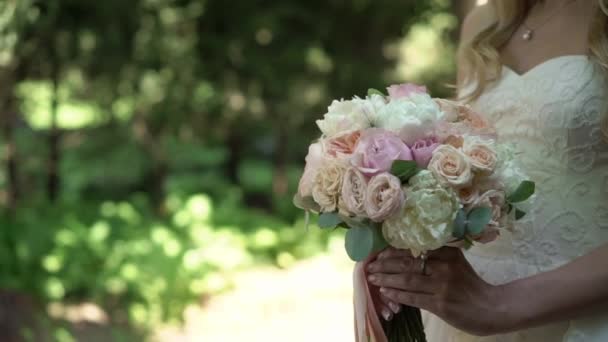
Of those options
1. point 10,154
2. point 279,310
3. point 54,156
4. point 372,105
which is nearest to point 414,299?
point 372,105

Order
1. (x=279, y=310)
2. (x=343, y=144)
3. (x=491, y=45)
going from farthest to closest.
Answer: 1. (x=279, y=310)
2. (x=491, y=45)
3. (x=343, y=144)

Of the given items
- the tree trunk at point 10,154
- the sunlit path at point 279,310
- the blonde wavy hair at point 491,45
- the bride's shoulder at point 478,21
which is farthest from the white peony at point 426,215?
the tree trunk at point 10,154

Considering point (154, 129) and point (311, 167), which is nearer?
point (311, 167)

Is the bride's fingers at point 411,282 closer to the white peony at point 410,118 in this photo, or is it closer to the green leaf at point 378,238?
the green leaf at point 378,238

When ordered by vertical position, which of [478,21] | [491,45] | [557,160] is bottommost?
[557,160]

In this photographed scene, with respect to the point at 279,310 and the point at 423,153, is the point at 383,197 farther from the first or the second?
the point at 279,310

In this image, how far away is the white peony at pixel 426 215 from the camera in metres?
1.35

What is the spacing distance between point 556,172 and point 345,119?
56cm

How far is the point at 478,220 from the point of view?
1364 millimetres

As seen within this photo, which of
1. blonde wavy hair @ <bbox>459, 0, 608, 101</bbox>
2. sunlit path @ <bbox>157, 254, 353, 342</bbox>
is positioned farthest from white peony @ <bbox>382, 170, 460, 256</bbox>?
sunlit path @ <bbox>157, 254, 353, 342</bbox>

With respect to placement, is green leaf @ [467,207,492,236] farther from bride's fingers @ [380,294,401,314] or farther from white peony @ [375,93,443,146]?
bride's fingers @ [380,294,401,314]

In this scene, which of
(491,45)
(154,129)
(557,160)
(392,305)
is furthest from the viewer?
(154,129)

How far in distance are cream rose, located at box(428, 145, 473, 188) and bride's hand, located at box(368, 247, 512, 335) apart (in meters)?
0.16

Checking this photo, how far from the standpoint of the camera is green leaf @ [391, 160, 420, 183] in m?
1.37
